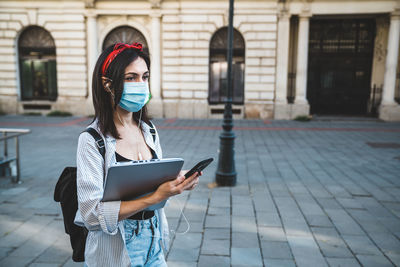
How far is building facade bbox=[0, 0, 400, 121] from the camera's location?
16.6 meters

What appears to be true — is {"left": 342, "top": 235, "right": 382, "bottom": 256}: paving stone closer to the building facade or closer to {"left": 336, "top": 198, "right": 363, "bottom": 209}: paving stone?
{"left": 336, "top": 198, "right": 363, "bottom": 209}: paving stone

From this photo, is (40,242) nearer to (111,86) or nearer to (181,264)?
(181,264)

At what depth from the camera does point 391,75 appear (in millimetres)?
16531

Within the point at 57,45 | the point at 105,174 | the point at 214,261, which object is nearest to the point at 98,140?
the point at 105,174

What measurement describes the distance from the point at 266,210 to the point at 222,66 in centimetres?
1297

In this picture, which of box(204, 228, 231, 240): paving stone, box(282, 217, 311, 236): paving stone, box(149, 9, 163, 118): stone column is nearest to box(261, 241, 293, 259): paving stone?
box(282, 217, 311, 236): paving stone

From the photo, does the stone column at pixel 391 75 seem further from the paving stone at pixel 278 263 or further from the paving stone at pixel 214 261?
the paving stone at pixel 214 261

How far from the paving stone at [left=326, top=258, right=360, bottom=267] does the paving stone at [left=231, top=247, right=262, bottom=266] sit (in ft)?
2.60

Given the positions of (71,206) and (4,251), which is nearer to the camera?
(71,206)

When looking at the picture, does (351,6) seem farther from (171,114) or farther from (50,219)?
(50,219)

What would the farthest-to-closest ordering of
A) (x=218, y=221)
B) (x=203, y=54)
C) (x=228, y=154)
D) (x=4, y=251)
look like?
(x=203, y=54)
(x=228, y=154)
(x=218, y=221)
(x=4, y=251)

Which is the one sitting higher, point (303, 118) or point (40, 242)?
point (303, 118)

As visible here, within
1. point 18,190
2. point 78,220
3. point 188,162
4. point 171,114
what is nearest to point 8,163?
point 18,190

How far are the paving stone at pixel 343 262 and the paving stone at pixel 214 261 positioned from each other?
1.15 m
